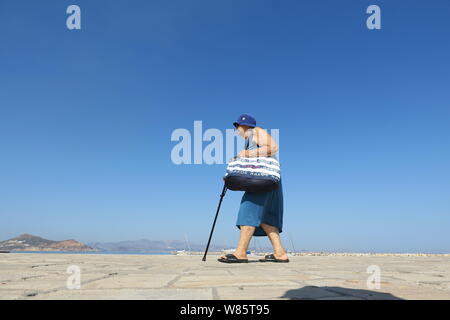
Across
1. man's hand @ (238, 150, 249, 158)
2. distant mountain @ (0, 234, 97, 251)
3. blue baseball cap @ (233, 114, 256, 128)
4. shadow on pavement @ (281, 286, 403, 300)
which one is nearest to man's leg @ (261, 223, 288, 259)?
man's hand @ (238, 150, 249, 158)

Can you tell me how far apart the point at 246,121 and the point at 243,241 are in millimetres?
1871

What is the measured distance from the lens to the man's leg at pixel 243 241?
15.9 feet

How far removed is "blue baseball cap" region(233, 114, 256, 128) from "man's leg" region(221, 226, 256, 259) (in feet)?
5.33

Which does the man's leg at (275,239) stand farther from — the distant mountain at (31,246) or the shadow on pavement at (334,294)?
the distant mountain at (31,246)

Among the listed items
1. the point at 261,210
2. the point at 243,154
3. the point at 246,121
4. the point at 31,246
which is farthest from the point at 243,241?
the point at 31,246

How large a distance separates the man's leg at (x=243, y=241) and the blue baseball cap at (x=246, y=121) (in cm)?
163

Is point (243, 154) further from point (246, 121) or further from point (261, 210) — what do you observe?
point (261, 210)

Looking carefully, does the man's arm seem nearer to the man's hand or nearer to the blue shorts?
the man's hand

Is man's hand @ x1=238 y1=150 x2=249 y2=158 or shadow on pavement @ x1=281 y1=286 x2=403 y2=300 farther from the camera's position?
man's hand @ x1=238 y1=150 x2=249 y2=158

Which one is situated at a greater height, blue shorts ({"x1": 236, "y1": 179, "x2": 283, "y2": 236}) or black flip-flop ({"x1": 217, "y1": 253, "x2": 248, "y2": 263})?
blue shorts ({"x1": 236, "y1": 179, "x2": 283, "y2": 236})

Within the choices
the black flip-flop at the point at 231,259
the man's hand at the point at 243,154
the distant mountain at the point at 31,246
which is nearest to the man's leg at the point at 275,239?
the black flip-flop at the point at 231,259

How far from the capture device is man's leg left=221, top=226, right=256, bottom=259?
4836 mm

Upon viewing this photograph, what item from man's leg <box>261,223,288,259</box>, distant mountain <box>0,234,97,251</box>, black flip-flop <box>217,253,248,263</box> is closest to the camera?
black flip-flop <box>217,253,248,263</box>
